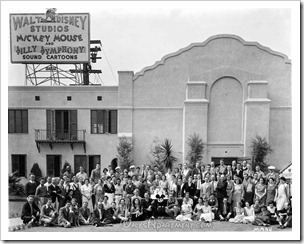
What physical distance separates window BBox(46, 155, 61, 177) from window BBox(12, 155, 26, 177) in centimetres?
84

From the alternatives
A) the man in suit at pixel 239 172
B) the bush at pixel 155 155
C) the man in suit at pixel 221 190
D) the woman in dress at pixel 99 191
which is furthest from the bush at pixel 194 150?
the woman in dress at pixel 99 191

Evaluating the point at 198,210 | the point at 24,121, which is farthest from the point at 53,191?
the point at 198,210

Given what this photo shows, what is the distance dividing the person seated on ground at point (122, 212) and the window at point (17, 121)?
488 cm

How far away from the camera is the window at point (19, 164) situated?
34.0 ft

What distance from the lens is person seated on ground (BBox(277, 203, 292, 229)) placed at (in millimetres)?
9234

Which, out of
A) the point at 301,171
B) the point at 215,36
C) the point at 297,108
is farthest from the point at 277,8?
the point at 301,171

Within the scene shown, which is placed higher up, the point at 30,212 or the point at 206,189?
the point at 206,189

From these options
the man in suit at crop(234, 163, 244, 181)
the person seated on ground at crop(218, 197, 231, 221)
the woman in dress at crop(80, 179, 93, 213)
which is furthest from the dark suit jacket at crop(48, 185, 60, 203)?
the man in suit at crop(234, 163, 244, 181)

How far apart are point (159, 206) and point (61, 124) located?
5183 millimetres

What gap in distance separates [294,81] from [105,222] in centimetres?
753

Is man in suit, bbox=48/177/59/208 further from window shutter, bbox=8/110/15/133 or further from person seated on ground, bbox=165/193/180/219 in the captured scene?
person seated on ground, bbox=165/193/180/219

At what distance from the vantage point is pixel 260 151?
11148 mm

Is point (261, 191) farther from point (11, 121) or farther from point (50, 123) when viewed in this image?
point (11, 121)

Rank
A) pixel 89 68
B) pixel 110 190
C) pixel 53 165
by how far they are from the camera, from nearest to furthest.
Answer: pixel 110 190 < pixel 89 68 < pixel 53 165
